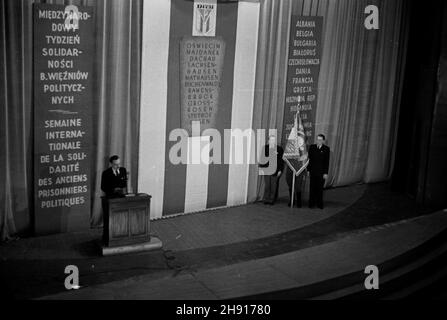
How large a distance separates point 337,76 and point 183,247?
5179 millimetres

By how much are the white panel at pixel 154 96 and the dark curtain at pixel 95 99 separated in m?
0.12

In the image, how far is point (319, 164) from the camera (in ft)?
33.9

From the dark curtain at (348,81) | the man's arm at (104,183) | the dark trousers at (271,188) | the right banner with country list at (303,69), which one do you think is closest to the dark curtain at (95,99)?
the man's arm at (104,183)

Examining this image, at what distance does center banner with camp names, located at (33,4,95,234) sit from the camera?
8.12m

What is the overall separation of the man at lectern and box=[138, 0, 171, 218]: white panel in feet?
3.01

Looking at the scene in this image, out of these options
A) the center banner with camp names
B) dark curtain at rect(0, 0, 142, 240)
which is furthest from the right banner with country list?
the center banner with camp names

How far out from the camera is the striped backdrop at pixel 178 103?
9.05m

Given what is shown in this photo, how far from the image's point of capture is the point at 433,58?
35.1 feet

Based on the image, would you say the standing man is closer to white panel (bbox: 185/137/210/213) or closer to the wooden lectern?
white panel (bbox: 185/137/210/213)

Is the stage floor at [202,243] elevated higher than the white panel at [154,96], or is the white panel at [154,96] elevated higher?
the white panel at [154,96]

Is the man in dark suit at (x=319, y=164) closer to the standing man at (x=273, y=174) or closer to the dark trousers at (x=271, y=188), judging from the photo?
the standing man at (x=273, y=174)
